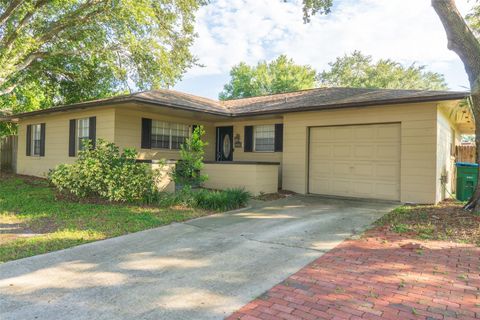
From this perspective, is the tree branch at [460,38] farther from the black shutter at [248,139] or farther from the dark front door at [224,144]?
the dark front door at [224,144]

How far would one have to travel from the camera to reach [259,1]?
12625 mm

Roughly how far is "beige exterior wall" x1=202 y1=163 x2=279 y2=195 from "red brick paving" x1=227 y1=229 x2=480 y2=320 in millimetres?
5274

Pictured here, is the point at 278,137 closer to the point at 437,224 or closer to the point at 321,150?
the point at 321,150

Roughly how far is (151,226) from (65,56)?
45.0 ft

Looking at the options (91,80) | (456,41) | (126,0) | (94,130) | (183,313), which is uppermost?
(126,0)

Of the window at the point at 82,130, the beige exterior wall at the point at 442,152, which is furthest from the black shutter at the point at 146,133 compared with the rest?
the beige exterior wall at the point at 442,152

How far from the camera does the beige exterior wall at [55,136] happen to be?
1073 cm

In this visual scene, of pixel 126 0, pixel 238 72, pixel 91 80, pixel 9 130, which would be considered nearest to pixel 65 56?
pixel 91 80

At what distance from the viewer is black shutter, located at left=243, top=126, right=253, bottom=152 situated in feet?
41.5

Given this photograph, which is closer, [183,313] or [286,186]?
[183,313]

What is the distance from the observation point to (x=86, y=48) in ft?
49.3

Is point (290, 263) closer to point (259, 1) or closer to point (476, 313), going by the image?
point (476, 313)

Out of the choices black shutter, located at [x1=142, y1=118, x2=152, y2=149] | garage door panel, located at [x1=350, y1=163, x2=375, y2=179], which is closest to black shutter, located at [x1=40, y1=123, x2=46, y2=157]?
black shutter, located at [x1=142, y1=118, x2=152, y2=149]

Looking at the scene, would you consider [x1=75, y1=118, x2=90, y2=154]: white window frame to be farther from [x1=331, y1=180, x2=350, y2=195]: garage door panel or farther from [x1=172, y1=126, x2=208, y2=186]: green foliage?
[x1=331, y1=180, x2=350, y2=195]: garage door panel
